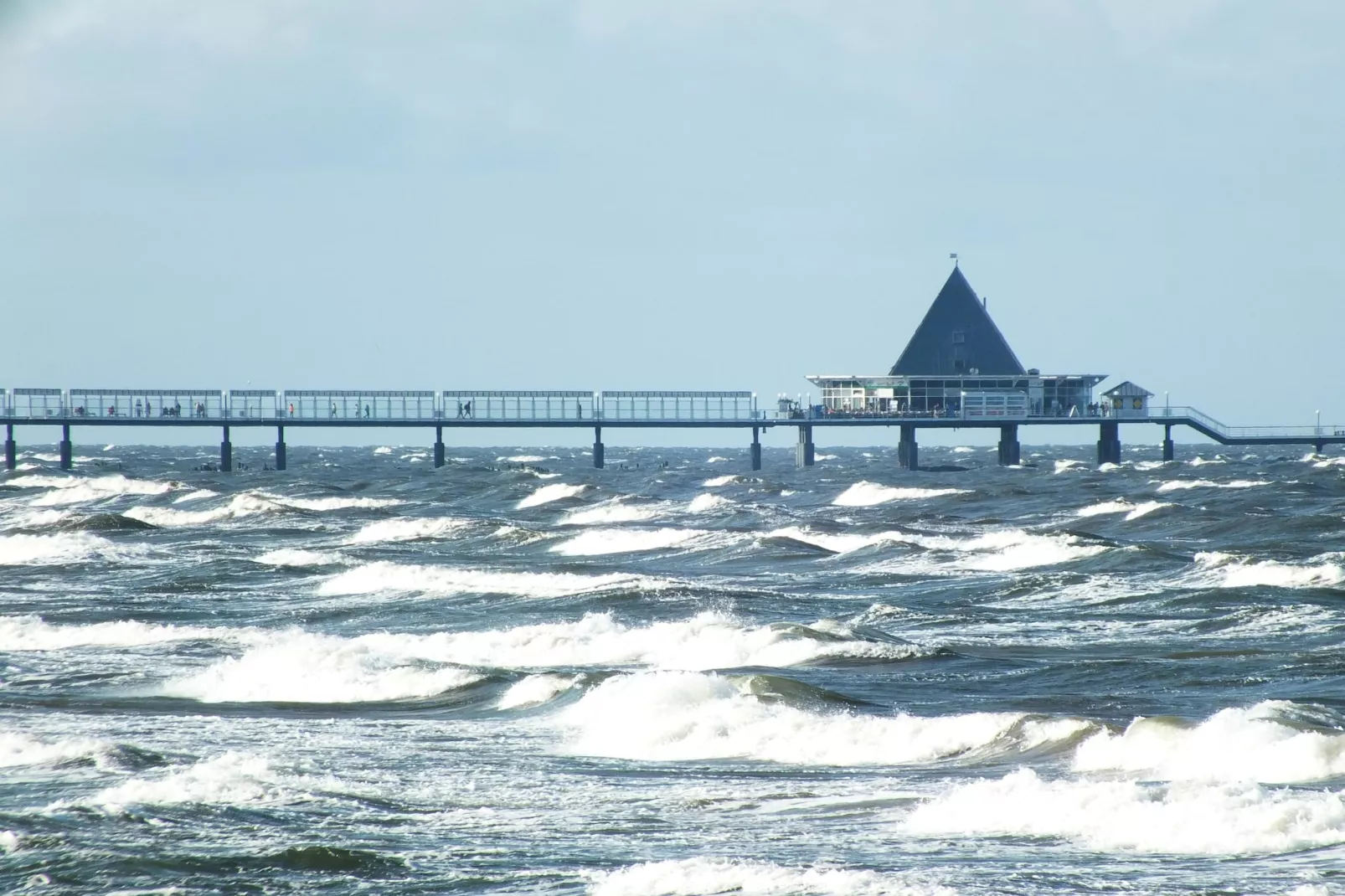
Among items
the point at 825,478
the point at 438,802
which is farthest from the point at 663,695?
the point at 825,478

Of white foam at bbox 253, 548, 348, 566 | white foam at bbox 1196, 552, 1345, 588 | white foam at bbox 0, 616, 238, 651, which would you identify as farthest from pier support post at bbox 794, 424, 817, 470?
white foam at bbox 0, 616, 238, 651

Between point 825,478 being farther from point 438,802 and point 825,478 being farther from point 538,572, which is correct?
point 438,802

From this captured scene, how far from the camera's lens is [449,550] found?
52.9 meters

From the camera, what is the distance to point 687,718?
21.2 m

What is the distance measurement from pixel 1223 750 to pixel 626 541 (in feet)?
126

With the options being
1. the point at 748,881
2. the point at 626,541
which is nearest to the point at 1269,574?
the point at 626,541

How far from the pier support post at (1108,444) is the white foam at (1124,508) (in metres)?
44.6

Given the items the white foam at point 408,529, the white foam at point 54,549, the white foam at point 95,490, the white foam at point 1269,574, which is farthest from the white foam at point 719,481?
the white foam at point 1269,574

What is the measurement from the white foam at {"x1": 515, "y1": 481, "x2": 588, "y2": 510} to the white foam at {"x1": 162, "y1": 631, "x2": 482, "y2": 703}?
50287 mm

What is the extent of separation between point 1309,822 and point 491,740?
9.69 meters

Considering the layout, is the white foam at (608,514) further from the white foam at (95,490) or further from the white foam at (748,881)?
the white foam at (748,881)

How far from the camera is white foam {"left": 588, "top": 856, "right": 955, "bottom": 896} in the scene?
12906 millimetres

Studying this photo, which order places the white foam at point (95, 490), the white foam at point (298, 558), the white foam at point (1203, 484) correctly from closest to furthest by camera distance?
the white foam at point (298, 558), the white foam at point (1203, 484), the white foam at point (95, 490)

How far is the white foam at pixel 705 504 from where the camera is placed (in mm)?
70606
